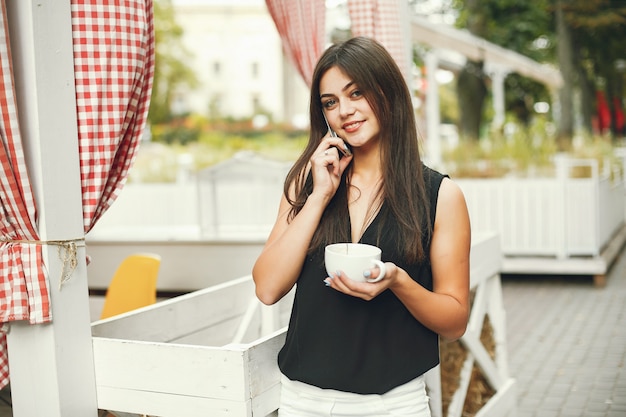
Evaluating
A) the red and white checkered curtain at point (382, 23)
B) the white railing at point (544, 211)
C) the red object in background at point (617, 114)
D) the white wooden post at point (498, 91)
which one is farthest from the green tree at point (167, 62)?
the red and white checkered curtain at point (382, 23)

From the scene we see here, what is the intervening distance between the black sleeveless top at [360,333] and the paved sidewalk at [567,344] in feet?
9.59

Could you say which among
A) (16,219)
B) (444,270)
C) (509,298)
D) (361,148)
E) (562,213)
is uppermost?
(361,148)

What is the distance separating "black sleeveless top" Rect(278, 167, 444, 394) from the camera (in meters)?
2.14

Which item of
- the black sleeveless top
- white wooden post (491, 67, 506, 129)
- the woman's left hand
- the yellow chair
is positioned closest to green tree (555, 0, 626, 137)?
white wooden post (491, 67, 506, 129)

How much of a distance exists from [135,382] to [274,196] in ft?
18.4

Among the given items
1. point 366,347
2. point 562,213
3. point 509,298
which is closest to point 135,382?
point 366,347

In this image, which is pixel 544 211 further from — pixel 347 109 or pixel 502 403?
pixel 347 109

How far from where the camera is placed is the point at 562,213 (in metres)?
8.72

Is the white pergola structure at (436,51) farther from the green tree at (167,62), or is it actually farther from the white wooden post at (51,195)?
the green tree at (167,62)

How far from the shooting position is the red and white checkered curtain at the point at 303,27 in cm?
409

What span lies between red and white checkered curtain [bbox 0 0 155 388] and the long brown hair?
0.63m

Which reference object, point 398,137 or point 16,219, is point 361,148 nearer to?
point 398,137

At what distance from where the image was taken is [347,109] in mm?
2193

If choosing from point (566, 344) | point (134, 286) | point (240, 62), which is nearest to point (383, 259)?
point (134, 286)
